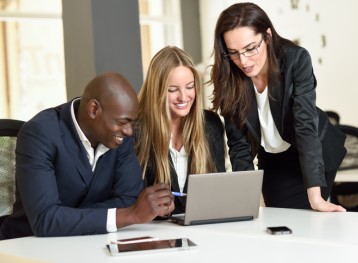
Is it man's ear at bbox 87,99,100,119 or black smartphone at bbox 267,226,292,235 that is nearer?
black smartphone at bbox 267,226,292,235

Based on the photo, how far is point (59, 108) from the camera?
8.87 feet

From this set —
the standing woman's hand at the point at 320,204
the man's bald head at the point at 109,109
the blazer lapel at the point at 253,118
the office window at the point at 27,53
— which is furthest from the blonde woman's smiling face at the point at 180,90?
the office window at the point at 27,53

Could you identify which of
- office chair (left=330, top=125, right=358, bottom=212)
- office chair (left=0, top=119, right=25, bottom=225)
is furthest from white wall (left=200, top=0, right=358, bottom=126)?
office chair (left=0, top=119, right=25, bottom=225)

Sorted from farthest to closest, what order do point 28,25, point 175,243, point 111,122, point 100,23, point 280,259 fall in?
point 28,25 < point 100,23 < point 111,122 < point 175,243 < point 280,259

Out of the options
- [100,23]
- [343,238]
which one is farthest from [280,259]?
[100,23]

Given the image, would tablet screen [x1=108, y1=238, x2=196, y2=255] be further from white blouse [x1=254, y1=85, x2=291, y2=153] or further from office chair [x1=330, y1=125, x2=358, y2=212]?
office chair [x1=330, y1=125, x2=358, y2=212]

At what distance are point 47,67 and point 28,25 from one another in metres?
0.62

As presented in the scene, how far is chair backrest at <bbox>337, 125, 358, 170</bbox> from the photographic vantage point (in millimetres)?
4527

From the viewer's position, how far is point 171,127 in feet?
10.4

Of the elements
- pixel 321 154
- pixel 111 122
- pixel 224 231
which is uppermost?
pixel 111 122

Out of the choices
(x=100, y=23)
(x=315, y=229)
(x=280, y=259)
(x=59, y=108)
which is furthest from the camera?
(x=100, y=23)

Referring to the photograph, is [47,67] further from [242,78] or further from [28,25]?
[242,78]

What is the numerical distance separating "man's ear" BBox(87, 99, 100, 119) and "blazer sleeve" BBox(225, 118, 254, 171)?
0.80 meters

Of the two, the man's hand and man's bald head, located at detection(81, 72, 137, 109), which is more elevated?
man's bald head, located at detection(81, 72, 137, 109)
